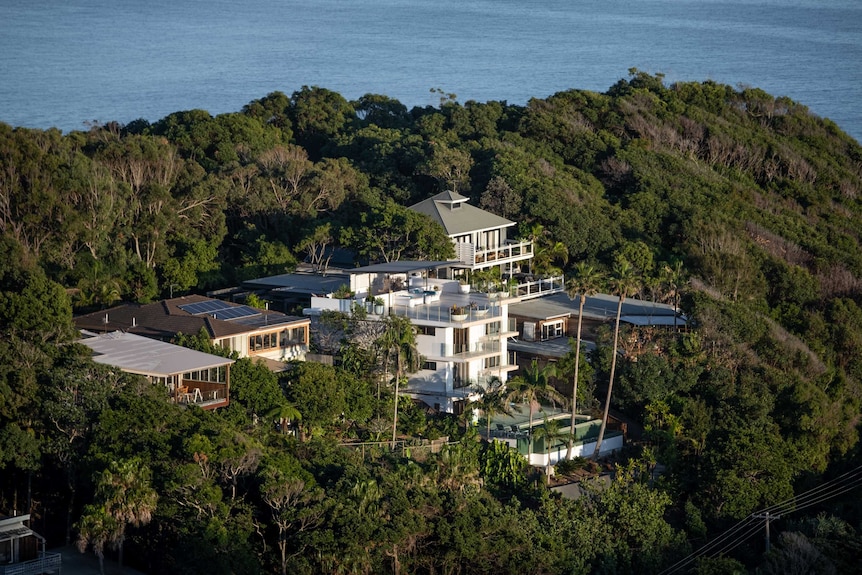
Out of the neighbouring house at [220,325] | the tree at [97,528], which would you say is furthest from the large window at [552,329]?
the tree at [97,528]

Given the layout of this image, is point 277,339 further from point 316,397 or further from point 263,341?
point 316,397

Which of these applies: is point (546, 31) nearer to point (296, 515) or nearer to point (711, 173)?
point (711, 173)

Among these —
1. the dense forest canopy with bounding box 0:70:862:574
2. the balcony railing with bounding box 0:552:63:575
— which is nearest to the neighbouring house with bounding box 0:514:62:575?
the balcony railing with bounding box 0:552:63:575

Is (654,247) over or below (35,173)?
below

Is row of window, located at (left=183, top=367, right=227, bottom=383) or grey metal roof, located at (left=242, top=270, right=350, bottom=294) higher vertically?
row of window, located at (left=183, top=367, right=227, bottom=383)

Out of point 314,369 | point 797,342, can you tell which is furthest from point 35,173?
point 797,342

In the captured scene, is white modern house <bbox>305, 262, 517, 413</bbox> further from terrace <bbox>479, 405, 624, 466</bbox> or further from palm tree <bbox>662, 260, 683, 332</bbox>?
palm tree <bbox>662, 260, 683, 332</bbox>

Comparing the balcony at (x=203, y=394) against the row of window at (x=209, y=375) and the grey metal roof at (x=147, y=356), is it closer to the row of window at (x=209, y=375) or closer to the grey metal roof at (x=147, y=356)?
the row of window at (x=209, y=375)
